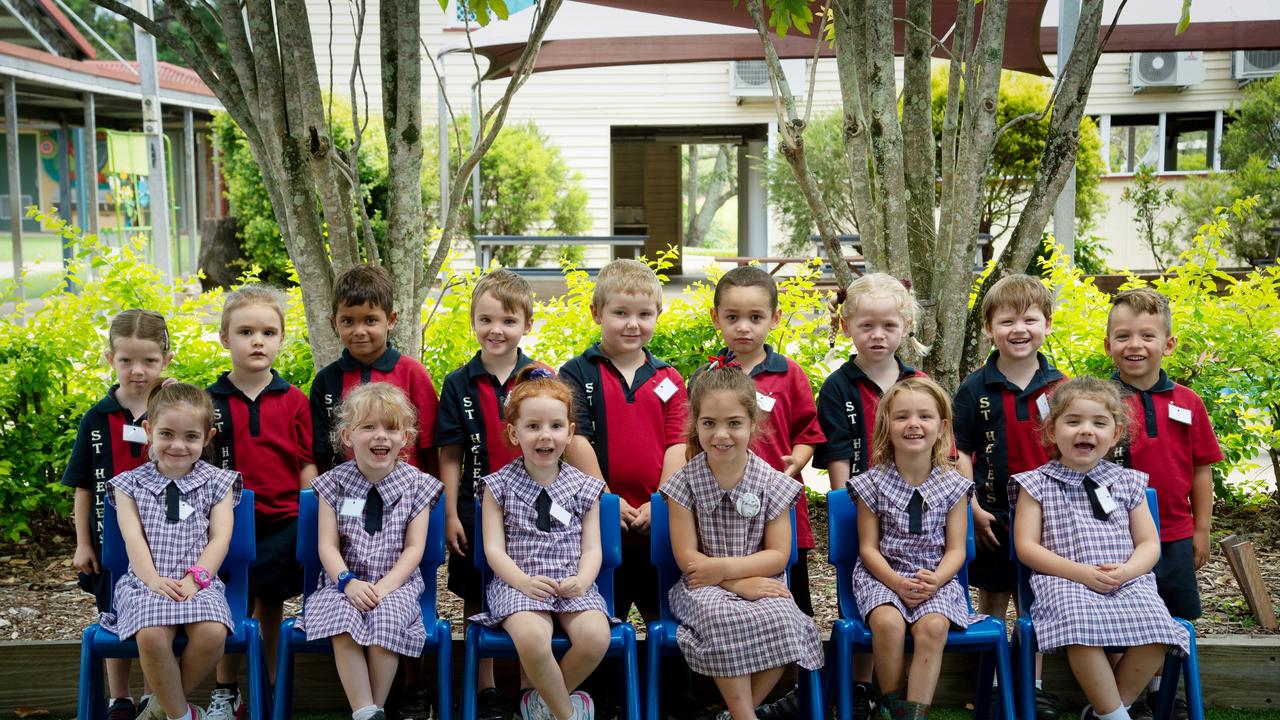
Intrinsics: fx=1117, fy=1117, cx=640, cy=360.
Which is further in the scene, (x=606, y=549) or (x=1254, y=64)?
(x=1254, y=64)

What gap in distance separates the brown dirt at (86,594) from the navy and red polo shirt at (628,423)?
1.02m

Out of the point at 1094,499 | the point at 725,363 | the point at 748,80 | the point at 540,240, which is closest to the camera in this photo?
the point at 1094,499

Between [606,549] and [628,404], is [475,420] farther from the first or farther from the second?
[606,549]

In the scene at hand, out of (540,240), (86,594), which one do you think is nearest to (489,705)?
(86,594)

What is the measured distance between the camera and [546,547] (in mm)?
3498

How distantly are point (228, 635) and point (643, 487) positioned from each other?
1.37 m

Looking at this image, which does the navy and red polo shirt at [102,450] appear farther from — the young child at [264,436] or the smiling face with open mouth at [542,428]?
the smiling face with open mouth at [542,428]

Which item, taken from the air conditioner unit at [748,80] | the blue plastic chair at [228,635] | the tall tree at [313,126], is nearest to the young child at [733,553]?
the blue plastic chair at [228,635]

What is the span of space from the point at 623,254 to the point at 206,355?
52.8ft

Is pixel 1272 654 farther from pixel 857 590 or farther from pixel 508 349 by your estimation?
pixel 508 349

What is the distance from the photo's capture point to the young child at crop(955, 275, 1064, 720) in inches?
146

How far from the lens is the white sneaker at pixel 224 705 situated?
3.55 meters

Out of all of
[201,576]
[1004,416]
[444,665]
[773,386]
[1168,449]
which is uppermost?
[773,386]

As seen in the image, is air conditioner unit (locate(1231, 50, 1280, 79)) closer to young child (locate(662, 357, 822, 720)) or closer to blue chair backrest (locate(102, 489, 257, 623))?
young child (locate(662, 357, 822, 720))
